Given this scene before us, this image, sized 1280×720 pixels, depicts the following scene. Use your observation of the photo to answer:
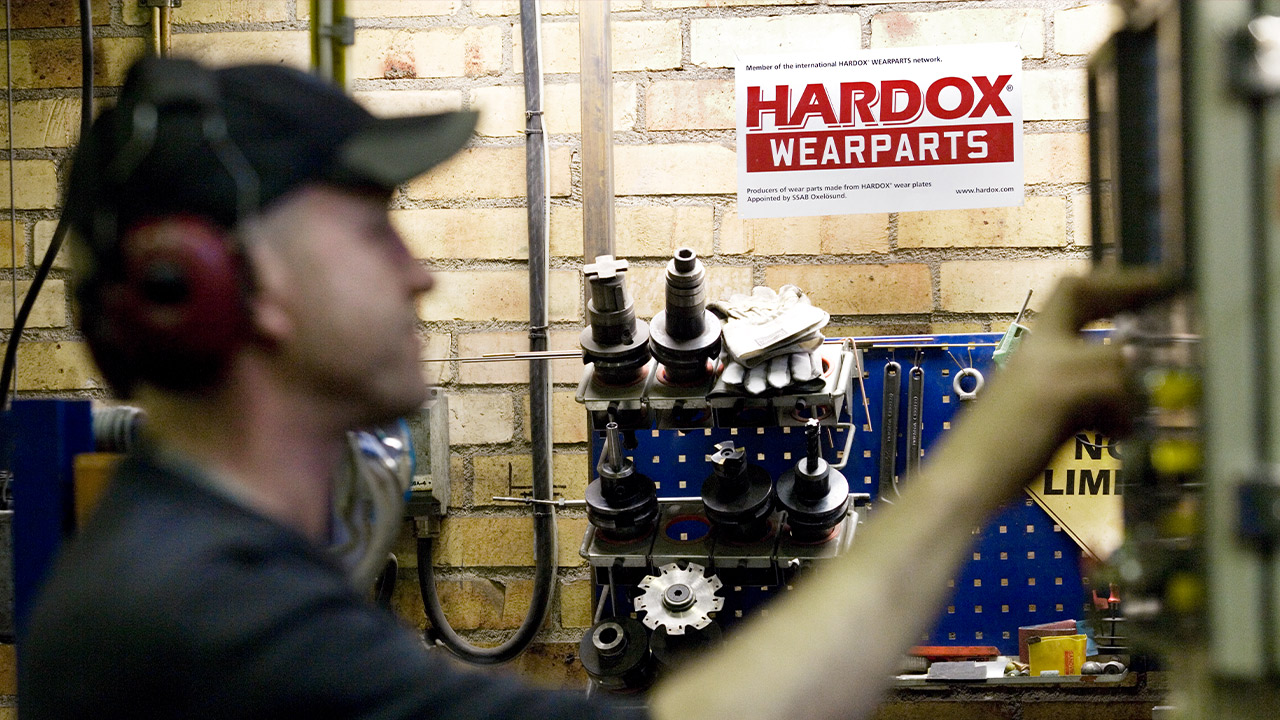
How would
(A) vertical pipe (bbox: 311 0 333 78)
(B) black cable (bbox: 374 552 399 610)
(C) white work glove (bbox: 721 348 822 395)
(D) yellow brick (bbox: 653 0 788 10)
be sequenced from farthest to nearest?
1. (D) yellow brick (bbox: 653 0 788 10)
2. (B) black cable (bbox: 374 552 399 610)
3. (C) white work glove (bbox: 721 348 822 395)
4. (A) vertical pipe (bbox: 311 0 333 78)

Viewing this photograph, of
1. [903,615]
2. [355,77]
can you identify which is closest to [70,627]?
[903,615]

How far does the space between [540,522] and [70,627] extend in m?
1.48

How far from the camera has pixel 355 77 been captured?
216cm

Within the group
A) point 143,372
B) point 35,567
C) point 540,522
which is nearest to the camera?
point 143,372

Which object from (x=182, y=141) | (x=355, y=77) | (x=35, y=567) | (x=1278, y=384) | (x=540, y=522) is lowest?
(x=540, y=522)

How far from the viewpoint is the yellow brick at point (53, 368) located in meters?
2.17

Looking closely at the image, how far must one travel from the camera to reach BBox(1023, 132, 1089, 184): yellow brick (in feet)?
6.61

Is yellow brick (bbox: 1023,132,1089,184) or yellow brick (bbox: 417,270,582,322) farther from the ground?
yellow brick (bbox: 1023,132,1089,184)

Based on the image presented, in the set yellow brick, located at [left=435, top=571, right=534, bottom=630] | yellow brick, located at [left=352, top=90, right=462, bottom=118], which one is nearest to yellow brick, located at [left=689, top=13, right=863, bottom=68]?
yellow brick, located at [left=352, top=90, right=462, bottom=118]

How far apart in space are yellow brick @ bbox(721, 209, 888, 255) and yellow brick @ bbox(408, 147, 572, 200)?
1.17 feet

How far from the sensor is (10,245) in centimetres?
221

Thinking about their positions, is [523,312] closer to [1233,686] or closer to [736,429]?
[736,429]

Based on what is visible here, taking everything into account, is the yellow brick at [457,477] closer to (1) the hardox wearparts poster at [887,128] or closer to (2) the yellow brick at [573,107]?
(2) the yellow brick at [573,107]

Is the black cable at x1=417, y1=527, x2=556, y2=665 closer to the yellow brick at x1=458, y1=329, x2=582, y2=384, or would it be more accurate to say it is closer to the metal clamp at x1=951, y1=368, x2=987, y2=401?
the yellow brick at x1=458, y1=329, x2=582, y2=384
